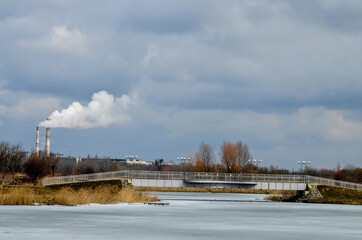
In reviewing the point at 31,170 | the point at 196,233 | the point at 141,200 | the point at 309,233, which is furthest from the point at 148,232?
the point at 31,170

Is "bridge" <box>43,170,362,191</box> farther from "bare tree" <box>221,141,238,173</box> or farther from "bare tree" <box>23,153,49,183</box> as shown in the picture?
"bare tree" <box>221,141,238,173</box>

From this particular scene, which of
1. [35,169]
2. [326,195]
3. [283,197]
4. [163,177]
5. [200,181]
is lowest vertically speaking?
[283,197]

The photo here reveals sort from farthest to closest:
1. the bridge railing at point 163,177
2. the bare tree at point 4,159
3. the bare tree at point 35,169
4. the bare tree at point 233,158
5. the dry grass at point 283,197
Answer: the bare tree at point 233,158
the bare tree at point 4,159
the bare tree at point 35,169
the bridge railing at point 163,177
the dry grass at point 283,197

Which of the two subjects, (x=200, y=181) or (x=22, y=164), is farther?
(x=22, y=164)

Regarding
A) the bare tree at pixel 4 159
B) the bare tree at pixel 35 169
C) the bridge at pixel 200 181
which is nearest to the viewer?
the bridge at pixel 200 181

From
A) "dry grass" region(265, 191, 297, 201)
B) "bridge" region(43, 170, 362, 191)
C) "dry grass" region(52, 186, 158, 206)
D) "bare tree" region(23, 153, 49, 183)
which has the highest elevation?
"bare tree" region(23, 153, 49, 183)

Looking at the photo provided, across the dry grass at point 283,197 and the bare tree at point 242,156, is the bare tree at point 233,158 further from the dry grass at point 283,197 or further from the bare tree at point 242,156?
the dry grass at point 283,197

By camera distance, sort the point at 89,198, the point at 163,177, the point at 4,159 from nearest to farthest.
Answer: the point at 89,198 → the point at 163,177 → the point at 4,159

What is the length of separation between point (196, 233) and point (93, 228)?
156 inches

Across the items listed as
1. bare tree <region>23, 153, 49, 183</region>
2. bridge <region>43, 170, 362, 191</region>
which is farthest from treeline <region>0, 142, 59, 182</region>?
bridge <region>43, 170, 362, 191</region>

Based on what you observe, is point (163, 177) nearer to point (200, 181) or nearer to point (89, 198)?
point (200, 181)

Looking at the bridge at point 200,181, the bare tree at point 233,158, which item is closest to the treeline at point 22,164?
the bridge at point 200,181

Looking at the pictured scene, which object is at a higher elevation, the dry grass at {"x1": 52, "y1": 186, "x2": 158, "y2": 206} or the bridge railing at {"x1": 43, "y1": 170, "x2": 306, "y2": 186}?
the bridge railing at {"x1": 43, "y1": 170, "x2": 306, "y2": 186}

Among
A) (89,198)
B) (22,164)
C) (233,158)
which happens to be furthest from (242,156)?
(89,198)
